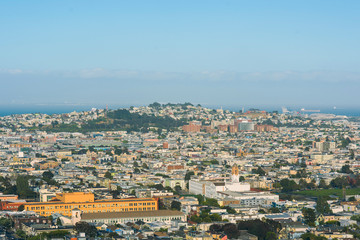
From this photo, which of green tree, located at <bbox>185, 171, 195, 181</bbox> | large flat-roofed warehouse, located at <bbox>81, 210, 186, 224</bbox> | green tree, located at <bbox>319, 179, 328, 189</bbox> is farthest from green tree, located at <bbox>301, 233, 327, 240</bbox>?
green tree, located at <bbox>185, 171, 195, 181</bbox>

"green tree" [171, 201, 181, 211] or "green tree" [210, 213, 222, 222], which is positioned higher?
"green tree" [210, 213, 222, 222]

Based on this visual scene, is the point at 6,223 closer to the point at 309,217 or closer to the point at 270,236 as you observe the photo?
the point at 270,236

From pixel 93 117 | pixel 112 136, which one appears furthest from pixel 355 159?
pixel 93 117

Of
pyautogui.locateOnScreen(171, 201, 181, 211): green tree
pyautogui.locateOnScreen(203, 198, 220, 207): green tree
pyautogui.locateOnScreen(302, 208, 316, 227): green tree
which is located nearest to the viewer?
pyautogui.locateOnScreen(302, 208, 316, 227): green tree

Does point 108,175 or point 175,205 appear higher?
point 175,205

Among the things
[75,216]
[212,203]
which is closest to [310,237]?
[75,216]

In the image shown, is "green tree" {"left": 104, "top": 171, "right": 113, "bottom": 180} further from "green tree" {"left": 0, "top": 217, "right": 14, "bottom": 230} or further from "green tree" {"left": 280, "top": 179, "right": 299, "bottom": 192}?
"green tree" {"left": 0, "top": 217, "right": 14, "bottom": 230}
